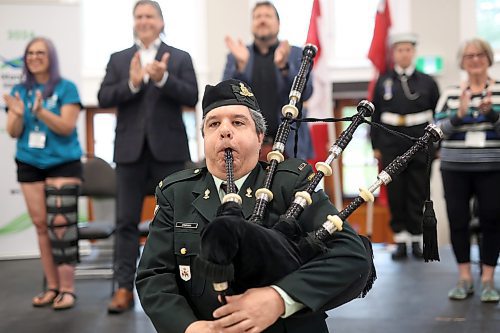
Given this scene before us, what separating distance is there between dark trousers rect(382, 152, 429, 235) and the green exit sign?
2003mm

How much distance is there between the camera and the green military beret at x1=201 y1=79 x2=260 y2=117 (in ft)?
5.12

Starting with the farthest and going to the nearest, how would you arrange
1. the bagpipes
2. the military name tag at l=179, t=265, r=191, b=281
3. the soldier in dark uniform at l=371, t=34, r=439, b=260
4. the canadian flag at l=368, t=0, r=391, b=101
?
the canadian flag at l=368, t=0, r=391, b=101, the soldier in dark uniform at l=371, t=34, r=439, b=260, the military name tag at l=179, t=265, r=191, b=281, the bagpipes

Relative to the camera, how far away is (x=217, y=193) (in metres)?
1.59

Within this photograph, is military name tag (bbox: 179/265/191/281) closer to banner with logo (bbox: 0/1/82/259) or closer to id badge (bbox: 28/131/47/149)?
id badge (bbox: 28/131/47/149)

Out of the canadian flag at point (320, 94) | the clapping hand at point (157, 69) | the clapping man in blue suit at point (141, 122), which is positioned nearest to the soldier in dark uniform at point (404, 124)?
the canadian flag at point (320, 94)

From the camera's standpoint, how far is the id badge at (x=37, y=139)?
3424mm

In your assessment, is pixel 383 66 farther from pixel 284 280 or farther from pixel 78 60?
pixel 284 280

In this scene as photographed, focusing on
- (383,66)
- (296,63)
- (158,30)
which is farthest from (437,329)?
(383,66)

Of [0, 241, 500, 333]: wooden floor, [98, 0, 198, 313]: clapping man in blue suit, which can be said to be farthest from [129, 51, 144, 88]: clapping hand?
[0, 241, 500, 333]: wooden floor

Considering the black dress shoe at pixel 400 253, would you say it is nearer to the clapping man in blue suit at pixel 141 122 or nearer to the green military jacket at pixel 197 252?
the clapping man in blue suit at pixel 141 122

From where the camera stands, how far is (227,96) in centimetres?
156

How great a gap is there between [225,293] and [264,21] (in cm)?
225

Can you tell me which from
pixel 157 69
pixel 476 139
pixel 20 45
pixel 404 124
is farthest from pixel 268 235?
pixel 20 45

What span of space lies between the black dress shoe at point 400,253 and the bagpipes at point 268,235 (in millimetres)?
3282
